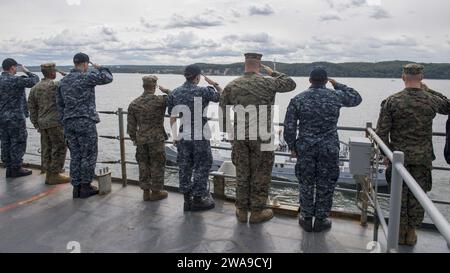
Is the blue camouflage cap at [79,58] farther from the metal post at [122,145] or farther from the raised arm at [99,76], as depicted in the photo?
the metal post at [122,145]

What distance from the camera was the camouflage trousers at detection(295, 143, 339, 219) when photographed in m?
4.52

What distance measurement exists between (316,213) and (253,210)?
2.48 ft

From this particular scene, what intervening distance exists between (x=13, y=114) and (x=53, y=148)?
94 cm

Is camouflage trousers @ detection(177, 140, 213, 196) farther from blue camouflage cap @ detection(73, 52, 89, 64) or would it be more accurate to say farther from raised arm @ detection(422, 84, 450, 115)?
raised arm @ detection(422, 84, 450, 115)

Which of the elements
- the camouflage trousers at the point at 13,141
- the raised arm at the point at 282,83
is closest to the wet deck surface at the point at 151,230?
the camouflage trousers at the point at 13,141

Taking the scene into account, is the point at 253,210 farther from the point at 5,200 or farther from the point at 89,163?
the point at 5,200

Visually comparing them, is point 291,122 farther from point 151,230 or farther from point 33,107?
point 33,107

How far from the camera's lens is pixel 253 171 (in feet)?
16.1

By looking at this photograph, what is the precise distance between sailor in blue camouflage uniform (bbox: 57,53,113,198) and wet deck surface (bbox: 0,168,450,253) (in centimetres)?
39

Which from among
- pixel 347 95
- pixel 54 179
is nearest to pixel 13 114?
pixel 54 179

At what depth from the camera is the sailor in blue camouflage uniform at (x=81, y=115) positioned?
18.5 ft

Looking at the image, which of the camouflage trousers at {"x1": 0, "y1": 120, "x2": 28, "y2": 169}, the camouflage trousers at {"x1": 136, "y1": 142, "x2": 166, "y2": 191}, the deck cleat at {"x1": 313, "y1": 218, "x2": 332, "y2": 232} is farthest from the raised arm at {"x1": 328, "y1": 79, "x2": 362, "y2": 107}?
the camouflage trousers at {"x1": 0, "y1": 120, "x2": 28, "y2": 169}
